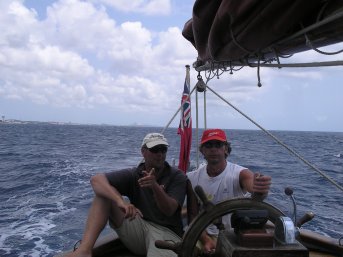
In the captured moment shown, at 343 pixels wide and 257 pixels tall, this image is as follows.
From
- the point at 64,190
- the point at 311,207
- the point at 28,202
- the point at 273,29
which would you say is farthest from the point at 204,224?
the point at 64,190

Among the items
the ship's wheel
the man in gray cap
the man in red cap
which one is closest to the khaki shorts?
the man in gray cap

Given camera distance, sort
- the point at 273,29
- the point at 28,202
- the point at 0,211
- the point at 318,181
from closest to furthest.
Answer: the point at 273,29 < the point at 0,211 < the point at 28,202 < the point at 318,181

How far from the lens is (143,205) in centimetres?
269

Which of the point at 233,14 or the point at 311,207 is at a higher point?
the point at 233,14

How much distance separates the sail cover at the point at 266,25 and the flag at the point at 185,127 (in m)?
2.26

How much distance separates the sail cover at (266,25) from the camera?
4.75 ft

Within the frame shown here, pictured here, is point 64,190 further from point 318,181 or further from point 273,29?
point 273,29

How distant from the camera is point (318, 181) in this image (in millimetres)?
11469

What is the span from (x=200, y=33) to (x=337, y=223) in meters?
5.34

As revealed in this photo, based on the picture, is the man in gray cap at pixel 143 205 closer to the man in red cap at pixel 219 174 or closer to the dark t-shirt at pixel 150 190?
the dark t-shirt at pixel 150 190

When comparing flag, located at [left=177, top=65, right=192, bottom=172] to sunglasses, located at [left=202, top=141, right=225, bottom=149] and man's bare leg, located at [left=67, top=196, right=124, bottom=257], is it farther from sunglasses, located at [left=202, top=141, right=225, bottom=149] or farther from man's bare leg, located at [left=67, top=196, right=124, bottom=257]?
man's bare leg, located at [left=67, top=196, right=124, bottom=257]

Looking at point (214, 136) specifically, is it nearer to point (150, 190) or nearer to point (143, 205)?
point (150, 190)

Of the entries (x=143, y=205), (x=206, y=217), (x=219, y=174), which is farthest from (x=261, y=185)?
(x=143, y=205)

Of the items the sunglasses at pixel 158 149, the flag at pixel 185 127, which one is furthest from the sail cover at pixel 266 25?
the flag at pixel 185 127
